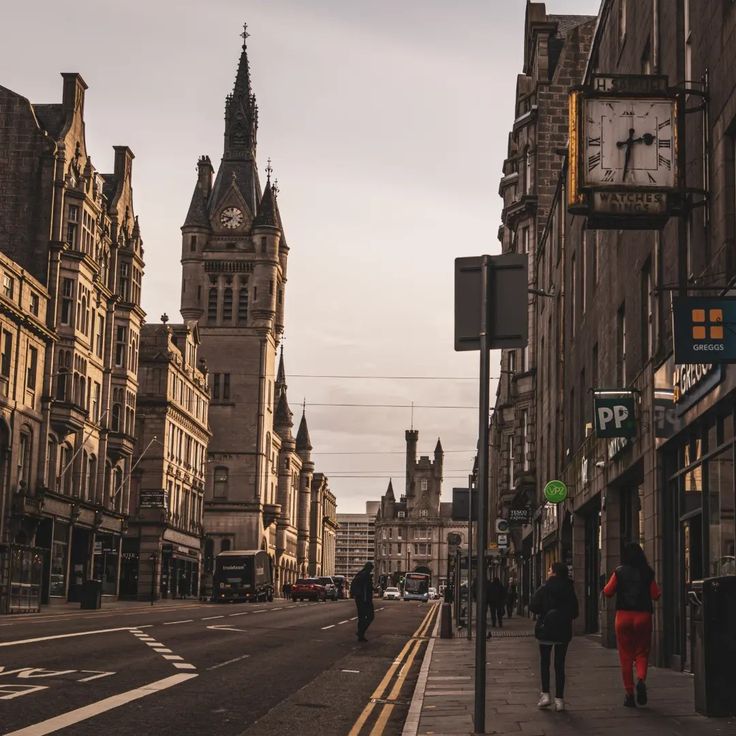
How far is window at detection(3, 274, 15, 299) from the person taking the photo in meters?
50.6

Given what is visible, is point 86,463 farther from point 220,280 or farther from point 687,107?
point 220,280

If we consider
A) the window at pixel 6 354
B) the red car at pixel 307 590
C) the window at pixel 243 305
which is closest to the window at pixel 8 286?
the window at pixel 6 354

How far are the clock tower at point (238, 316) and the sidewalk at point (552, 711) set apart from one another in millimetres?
94382

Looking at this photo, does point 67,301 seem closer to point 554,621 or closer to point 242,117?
point 554,621

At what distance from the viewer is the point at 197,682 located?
1591cm

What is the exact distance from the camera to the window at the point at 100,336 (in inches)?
2557

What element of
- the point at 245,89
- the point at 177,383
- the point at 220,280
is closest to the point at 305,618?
the point at 177,383

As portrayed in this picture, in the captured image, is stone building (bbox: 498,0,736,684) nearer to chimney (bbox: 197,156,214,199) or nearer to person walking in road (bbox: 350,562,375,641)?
person walking in road (bbox: 350,562,375,641)

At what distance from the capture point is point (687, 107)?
17.9 metres

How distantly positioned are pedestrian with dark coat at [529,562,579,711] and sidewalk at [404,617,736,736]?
35 cm

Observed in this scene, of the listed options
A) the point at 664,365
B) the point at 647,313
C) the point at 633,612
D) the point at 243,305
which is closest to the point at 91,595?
the point at 647,313

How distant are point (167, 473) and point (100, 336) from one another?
19.5m

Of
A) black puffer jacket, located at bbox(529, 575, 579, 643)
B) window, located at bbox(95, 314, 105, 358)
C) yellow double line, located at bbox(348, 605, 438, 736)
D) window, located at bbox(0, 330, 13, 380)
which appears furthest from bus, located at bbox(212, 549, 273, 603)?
black puffer jacket, located at bbox(529, 575, 579, 643)

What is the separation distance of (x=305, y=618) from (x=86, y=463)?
87.0ft
